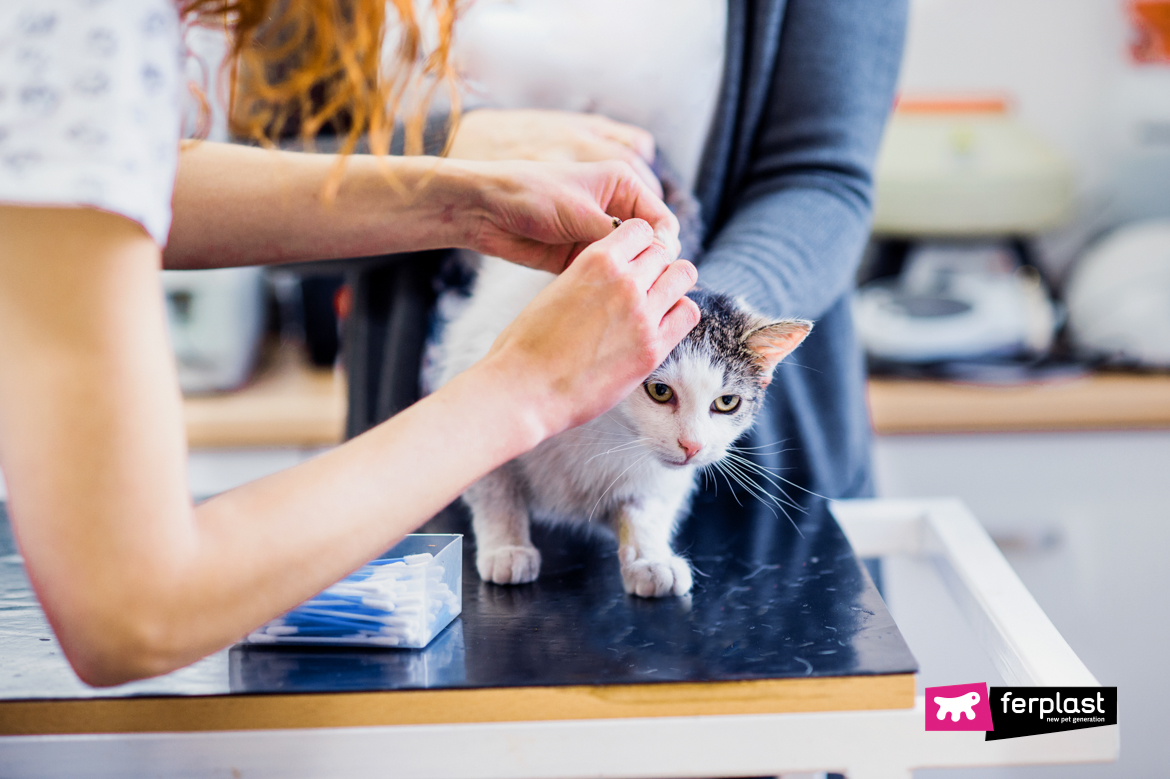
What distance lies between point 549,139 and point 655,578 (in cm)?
34

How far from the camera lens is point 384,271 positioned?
90cm

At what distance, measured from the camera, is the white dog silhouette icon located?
479mm

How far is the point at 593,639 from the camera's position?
53cm

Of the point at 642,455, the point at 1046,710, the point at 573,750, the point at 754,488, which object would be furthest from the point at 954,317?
the point at 573,750

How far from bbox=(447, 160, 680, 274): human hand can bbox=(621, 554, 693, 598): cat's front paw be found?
7.9 inches

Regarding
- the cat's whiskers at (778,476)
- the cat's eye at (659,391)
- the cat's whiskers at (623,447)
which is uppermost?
the cat's eye at (659,391)

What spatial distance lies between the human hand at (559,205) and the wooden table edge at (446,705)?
270 mm

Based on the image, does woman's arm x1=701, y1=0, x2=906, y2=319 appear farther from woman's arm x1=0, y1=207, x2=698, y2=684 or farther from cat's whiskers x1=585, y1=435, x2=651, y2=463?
woman's arm x1=0, y1=207, x2=698, y2=684

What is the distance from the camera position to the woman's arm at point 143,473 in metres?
0.37

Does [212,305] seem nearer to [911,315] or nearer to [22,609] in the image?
[22,609]

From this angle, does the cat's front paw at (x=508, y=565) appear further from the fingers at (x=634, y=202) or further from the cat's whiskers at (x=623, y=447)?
the fingers at (x=634, y=202)

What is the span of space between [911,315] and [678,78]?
83 cm

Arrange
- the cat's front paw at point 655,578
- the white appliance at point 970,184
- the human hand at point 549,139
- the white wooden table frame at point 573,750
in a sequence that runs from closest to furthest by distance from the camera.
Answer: the white wooden table frame at point 573,750, the cat's front paw at point 655,578, the human hand at point 549,139, the white appliance at point 970,184

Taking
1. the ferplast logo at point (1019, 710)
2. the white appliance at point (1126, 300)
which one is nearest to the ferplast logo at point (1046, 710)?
the ferplast logo at point (1019, 710)
